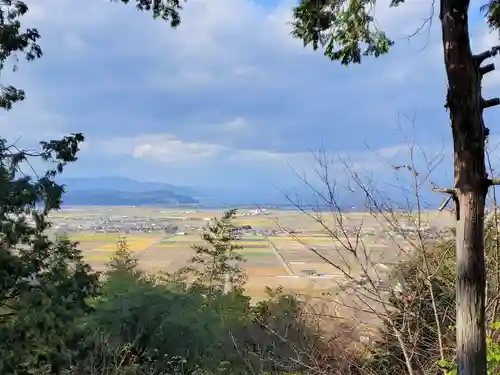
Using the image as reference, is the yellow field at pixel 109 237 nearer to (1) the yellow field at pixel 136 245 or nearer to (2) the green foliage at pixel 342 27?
(1) the yellow field at pixel 136 245

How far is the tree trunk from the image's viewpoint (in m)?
2.18

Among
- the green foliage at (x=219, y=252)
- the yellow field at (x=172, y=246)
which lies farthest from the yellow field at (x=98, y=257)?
the green foliage at (x=219, y=252)

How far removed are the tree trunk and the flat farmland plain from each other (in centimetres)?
106

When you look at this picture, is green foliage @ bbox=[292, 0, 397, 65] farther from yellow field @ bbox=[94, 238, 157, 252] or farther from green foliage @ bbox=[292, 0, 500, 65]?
yellow field @ bbox=[94, 238, 157, 252]

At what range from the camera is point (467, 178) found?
2217 mm

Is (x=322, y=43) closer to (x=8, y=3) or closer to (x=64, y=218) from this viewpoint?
(x=8, y=3)

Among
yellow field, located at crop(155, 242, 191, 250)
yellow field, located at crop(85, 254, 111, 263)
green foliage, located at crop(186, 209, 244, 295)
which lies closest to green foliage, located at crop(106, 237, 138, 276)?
yellow field, located at crop(85, 254, 111, 263)

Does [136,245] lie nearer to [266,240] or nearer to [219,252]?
[219,252]

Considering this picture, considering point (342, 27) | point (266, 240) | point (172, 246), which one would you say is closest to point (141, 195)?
point (172, 246)

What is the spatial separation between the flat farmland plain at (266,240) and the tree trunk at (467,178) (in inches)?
41.6

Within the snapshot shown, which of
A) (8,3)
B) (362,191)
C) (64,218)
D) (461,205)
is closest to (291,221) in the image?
(362,191)

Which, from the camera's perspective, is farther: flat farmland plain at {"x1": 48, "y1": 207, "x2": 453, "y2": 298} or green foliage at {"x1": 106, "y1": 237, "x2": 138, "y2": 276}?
green foliage at {"x1": 106, "y1": 237, "x2": 138, "y2": 276}

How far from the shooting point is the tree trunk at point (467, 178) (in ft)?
7.16

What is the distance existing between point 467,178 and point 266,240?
3453 mm
